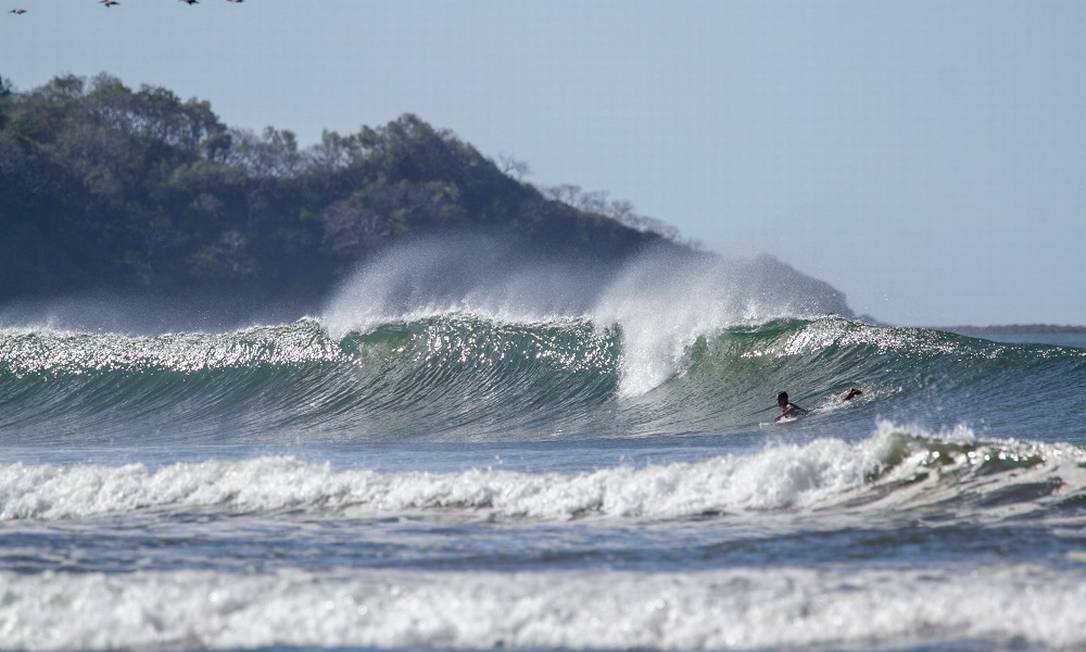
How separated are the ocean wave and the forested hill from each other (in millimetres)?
70388

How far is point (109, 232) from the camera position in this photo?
8556 centimetres

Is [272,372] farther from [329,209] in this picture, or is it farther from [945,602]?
[329,209]

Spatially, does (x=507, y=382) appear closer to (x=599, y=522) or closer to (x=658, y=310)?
(x=658, y=310)

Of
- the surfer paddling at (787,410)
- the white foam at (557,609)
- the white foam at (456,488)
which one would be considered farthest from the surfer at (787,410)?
the white foam at (557,609)

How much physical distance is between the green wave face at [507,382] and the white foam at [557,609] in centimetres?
947

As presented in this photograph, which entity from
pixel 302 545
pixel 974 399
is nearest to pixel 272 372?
pixel 974 399

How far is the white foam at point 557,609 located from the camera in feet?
25.7

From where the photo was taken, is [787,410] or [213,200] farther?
[213,200]

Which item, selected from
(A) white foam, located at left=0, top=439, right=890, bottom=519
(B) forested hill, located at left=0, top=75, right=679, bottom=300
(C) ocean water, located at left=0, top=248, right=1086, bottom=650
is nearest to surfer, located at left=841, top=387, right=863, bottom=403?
(C) ocean water, located at left=0, top=248, right=1086, bottom=650

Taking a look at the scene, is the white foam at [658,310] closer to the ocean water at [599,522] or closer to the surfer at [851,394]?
the ocean water at [599,522]

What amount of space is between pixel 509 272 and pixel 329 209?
1677cm

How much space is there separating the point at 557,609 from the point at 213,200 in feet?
281

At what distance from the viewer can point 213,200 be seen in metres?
90.8

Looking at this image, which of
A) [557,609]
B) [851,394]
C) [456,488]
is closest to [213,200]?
[851,394]
